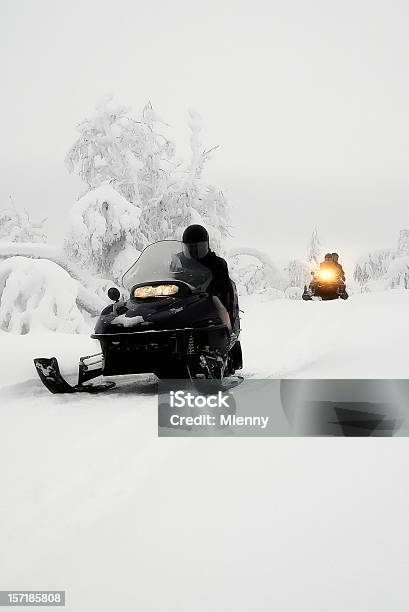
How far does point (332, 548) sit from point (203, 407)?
2811 mm

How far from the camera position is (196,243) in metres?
6.48

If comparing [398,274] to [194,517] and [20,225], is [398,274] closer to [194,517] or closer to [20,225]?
[20,225]

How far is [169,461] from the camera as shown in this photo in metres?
4.00

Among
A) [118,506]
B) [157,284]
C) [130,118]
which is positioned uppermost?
[130,118]

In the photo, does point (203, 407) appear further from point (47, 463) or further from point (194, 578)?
point (194, 578)

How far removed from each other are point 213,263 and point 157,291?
688 mm

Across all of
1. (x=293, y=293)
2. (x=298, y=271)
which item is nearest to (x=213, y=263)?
(x=293, y=293)

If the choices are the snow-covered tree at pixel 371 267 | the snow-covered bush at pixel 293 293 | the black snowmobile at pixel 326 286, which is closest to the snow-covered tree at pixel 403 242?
the snow-covered tree at pixel 371 267

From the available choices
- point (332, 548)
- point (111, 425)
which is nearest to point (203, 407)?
point (111, 425)

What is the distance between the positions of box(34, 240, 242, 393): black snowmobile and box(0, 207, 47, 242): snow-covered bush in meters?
18.8

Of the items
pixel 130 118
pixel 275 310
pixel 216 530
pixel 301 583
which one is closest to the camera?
pixel 301 583

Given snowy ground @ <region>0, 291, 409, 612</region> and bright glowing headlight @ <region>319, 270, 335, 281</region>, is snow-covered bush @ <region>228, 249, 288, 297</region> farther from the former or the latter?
snowy ground @ <region>0, 291, 409, 612</region>

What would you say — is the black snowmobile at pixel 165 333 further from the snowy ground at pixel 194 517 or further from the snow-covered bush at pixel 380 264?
the snow-covered bush at pixel 380 264

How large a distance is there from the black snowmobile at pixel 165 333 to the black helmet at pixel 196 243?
0.72 feet
